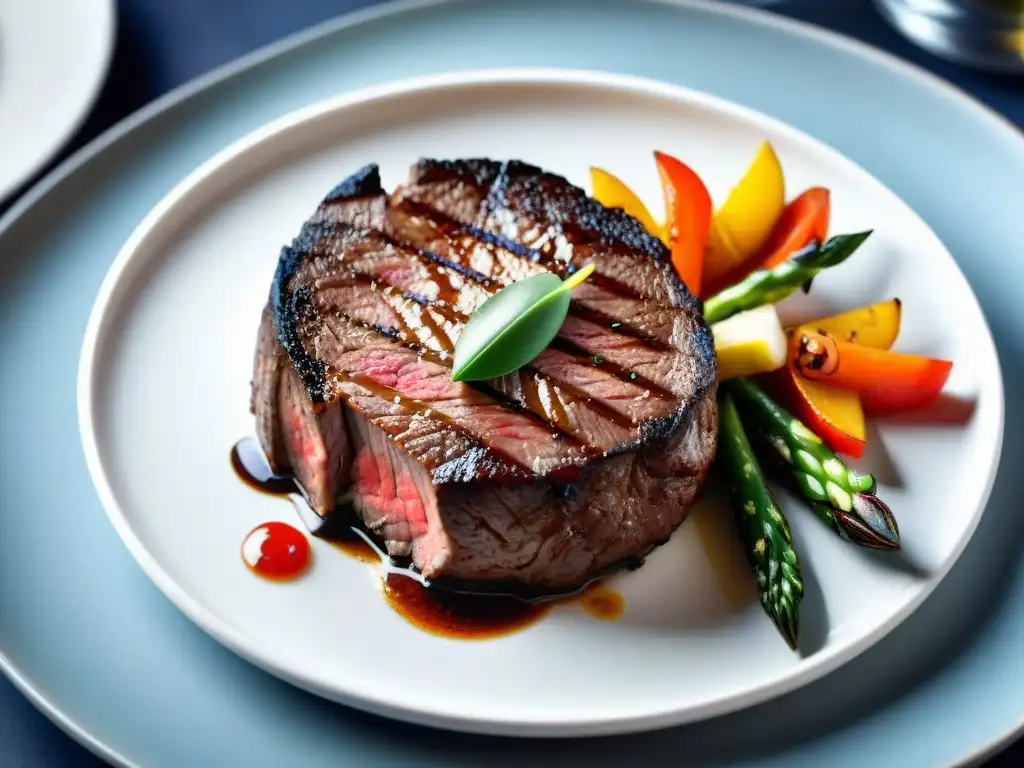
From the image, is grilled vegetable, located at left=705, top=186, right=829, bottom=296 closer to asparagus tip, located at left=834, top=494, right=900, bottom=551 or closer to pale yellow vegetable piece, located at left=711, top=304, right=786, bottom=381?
pale yellow vegetable piece, located at left=711, top=304, right=786, bottom=381

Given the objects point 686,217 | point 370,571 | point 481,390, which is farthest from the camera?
point 686,217

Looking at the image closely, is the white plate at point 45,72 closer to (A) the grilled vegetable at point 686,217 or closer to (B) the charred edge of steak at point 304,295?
(B) the charred edge of steak at point 304,295

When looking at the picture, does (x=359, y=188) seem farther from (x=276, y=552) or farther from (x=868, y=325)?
(x=868, y=325)

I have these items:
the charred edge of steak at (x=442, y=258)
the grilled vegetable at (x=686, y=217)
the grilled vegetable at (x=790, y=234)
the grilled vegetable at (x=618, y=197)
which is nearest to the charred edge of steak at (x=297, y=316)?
the charred edge of steak at (x=442, y=258)

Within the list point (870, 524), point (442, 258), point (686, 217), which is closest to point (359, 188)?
point (442, 258)

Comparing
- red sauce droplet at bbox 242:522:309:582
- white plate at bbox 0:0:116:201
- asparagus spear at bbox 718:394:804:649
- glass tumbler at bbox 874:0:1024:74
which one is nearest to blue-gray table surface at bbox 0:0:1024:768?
glass tumbler at bbox 874:0:1024:74

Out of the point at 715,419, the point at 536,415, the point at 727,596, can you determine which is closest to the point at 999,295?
the point at 715,419
